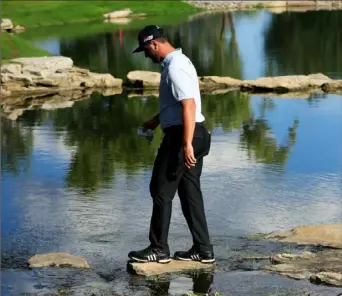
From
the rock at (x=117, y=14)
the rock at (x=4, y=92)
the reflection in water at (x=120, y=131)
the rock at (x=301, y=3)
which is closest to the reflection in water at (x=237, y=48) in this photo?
the rock at (x=4, y=92)

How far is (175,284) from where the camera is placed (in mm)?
7418

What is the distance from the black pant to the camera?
7711 millimetres

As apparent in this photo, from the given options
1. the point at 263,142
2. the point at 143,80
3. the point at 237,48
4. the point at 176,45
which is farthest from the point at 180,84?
the point at 176,45

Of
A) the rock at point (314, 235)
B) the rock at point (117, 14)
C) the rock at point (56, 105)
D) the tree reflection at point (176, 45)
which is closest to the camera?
the rock at point (314, 235)

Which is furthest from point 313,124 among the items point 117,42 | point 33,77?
point 117,42

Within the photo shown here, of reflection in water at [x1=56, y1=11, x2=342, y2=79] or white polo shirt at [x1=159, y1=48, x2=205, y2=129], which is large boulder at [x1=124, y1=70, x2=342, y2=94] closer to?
reflection in water at [x1=56, y1=11, x2=342, y2=79]

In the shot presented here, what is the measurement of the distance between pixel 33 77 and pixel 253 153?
11150 millimetres

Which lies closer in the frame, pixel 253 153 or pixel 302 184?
pixel 302 184

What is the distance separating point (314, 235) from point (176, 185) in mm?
A: 1899

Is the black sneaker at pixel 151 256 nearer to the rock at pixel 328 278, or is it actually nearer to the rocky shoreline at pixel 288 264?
the rocky shoreline at pixel 288 264

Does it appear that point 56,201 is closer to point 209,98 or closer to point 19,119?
point 19,119

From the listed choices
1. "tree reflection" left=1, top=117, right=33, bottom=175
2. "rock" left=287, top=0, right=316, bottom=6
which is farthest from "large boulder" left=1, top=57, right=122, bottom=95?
"rock" left=287, top=0, right=316, bottom=6

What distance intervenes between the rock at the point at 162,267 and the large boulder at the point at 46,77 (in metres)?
16.6

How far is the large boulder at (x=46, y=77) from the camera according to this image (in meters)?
24.1
